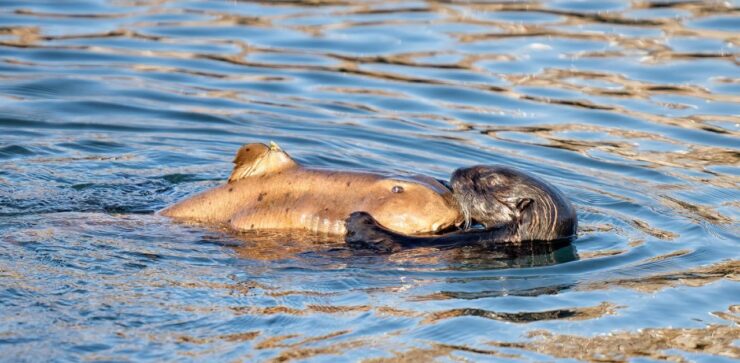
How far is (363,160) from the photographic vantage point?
10523 millimetres

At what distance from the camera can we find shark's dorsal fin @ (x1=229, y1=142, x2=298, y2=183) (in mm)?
8133

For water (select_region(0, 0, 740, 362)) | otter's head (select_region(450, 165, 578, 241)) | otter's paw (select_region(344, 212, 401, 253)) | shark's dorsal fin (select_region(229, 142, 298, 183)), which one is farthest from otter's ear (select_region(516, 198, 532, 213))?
shark's dorsal fin (select_region(229, 142, 298, 183))

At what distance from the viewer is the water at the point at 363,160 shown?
6.44 m

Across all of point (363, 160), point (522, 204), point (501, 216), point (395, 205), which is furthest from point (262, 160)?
point (363, 160)

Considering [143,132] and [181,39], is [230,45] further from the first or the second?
[143,132]

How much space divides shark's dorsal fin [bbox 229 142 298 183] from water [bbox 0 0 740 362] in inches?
18.8

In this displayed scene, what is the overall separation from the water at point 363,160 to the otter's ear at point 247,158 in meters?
0.44

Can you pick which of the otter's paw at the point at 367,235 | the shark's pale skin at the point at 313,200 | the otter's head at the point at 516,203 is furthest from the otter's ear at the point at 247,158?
the otter's head at the point at 516,203

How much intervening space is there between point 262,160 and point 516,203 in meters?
1.65

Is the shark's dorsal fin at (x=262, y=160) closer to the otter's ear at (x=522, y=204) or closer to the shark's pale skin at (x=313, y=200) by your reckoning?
the shark's pale skin at (x=313, y=200)

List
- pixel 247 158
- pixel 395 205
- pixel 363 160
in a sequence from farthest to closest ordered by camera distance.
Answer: pixel 363 160 < pixel 247 158 < pixel 395 205

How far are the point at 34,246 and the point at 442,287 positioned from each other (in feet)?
8.04

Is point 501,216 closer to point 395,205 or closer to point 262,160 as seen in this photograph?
point 395,205

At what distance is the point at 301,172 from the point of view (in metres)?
8.17
